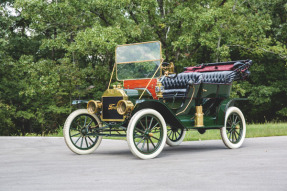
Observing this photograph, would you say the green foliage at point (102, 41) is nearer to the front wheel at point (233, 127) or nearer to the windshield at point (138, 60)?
the windshield at point (138, 60)

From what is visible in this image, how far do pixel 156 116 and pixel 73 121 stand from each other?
1802 mm

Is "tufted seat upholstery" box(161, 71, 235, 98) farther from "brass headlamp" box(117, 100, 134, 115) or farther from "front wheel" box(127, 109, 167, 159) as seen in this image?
"brass headlamp" box(117, 100, 134, 115)

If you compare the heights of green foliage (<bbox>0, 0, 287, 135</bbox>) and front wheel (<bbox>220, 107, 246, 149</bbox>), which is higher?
green foliage (<bbox>0, 0, 287, 135</bbox>)

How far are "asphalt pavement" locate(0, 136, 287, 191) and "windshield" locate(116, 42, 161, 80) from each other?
5.81 feet

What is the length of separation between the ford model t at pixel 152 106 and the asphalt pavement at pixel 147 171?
0.46 meters

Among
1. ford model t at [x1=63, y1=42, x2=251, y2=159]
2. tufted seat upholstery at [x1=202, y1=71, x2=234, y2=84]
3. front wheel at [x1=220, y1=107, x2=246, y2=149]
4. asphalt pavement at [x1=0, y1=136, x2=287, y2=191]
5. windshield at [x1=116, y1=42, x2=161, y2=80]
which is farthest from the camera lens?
tufted seat upholstery at [x1=202, y1=71, x2=234, y2=84]

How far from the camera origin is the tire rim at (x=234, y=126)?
30.7ft

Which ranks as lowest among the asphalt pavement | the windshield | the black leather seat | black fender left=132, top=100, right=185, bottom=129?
the asphalt pavement

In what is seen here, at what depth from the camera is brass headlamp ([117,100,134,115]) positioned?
7.50m

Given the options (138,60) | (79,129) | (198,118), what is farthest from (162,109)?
(79,129)

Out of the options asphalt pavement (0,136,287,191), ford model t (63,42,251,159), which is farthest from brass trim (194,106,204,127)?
asphalt pavement (0,136,287,191)

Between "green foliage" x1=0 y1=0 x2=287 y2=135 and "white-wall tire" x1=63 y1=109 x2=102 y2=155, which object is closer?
"white-wall tire" x1=63 y1=109 x2=102 y2=155

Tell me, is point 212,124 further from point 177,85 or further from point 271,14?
point 271,14

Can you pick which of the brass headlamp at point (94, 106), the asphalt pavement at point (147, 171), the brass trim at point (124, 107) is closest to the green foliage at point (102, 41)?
the brass headlamp at point (94, 106)
